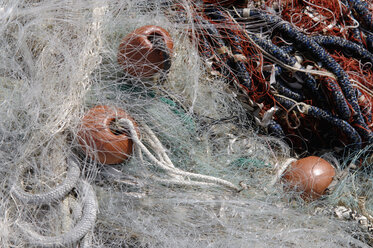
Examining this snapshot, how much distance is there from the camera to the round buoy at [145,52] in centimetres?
170

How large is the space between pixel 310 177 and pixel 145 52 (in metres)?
1.03

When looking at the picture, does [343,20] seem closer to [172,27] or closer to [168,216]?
[172,27]

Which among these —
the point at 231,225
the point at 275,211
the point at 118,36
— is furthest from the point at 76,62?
the point at 275,211

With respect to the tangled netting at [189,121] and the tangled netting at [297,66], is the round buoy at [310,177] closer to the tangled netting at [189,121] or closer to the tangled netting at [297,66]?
the tangled netting at [189,121]

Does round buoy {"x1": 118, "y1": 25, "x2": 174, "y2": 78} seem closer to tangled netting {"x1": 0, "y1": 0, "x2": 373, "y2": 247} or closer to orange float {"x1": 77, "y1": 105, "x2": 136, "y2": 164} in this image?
tangled netting {"x1": 0, "y1": 0, "x2": 373, "y2": 247}

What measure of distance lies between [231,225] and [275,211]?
0.80ft

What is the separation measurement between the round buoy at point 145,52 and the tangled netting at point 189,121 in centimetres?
1

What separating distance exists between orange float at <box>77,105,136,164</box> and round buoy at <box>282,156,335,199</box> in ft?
2.77

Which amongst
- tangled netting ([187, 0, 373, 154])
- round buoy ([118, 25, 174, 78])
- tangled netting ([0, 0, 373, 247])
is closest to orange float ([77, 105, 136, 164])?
tangled netting ([0, 0, 373, 247])

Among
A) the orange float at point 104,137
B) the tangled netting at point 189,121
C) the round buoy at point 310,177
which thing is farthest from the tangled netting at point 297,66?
the orange float at point 104,137

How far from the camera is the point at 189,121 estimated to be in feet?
6.15

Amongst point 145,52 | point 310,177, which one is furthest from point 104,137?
point 310,177

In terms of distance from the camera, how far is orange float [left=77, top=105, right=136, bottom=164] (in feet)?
5.09

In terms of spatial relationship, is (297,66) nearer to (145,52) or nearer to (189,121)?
(189,121)
